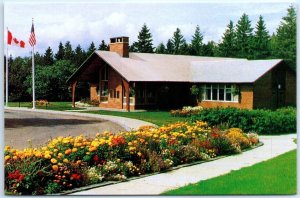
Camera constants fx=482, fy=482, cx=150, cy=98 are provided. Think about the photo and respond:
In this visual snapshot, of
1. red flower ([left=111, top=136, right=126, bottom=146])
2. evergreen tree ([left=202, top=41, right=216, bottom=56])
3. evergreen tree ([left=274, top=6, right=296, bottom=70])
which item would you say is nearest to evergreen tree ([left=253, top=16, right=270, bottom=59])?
evergreen tree ([left=274, top=6, right=296, bottom=70])

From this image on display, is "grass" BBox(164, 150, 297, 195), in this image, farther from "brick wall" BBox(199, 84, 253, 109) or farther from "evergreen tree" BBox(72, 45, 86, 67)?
"brick wall" BBox(199, 84, 253, 109)

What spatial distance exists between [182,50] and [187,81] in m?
4.76

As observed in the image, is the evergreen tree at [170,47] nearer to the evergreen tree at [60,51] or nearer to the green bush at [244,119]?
the green bush at [244,119]

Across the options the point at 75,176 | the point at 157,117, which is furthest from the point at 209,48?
the point at 75,176

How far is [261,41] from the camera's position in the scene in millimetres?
15656

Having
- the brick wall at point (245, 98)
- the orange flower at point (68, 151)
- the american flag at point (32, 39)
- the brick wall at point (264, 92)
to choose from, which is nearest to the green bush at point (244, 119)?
the brick wall at point (264, 92)

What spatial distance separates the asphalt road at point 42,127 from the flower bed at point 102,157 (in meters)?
2.14

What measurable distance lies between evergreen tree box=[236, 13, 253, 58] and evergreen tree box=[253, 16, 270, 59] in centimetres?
21

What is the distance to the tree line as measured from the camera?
13453mm

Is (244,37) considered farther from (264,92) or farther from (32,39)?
(264,92)

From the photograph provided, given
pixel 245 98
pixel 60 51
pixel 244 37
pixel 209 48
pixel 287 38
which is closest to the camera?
pixel 287 38

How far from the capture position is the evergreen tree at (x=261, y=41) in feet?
45.9

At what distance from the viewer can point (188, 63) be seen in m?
20.5

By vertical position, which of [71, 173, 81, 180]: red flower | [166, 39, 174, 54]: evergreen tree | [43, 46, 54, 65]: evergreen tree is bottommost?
[71, 173, 81, 180]: red flower
